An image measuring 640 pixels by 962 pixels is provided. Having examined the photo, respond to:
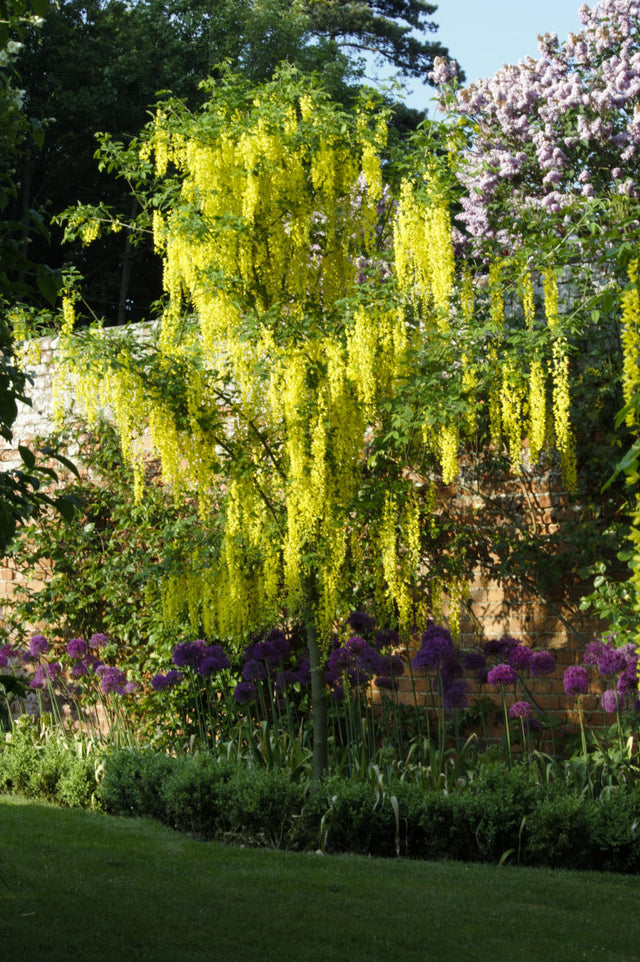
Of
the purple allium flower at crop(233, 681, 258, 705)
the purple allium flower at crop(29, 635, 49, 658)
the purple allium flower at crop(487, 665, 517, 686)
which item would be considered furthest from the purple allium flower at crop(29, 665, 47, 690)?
the purple allium flower at crop(487, 665, 517, 686)

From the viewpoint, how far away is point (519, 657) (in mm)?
4832

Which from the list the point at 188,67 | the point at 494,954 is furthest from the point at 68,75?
the point at 494,954

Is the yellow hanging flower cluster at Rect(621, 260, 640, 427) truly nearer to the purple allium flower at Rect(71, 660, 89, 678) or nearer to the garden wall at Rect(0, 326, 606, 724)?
the garden wall at Rect(0, 326, 606, 724)

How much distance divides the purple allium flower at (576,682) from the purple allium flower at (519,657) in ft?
0.67

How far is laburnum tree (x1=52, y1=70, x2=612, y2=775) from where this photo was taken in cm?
450

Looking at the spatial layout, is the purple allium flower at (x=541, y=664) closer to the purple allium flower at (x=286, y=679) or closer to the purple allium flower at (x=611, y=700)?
the purple allium flower at (x=611, y=700)

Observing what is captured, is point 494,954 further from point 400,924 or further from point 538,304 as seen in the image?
point 538,304

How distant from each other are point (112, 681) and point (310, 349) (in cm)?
240

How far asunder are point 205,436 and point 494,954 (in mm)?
2474

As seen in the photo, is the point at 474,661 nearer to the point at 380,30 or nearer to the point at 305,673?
the point at 305,673

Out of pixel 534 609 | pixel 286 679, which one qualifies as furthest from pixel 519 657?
pixel 286 679

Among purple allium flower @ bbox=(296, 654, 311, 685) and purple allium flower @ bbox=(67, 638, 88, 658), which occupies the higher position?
purple allium flower @ bbox=(67, 638, 88, 658)

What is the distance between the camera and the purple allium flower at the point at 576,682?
467 centimetres

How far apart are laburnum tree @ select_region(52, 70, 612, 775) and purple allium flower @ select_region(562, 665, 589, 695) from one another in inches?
31.5
